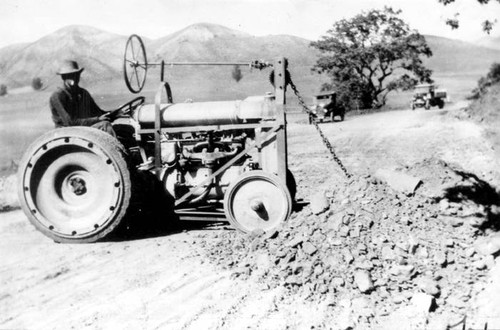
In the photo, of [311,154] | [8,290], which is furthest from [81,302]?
[311,154]

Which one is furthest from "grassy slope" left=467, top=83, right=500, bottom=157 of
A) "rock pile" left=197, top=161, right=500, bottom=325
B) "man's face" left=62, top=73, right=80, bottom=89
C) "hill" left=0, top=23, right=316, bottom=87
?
"hill" left=0, top=23, right=316, bottom=87

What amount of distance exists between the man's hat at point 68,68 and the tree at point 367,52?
34724 millimetres

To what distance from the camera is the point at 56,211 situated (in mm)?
6402

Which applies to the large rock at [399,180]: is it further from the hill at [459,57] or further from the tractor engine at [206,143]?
the hill at [459,57]

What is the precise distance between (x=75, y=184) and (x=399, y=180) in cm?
426

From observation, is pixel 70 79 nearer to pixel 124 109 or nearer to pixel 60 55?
pixel 124 109

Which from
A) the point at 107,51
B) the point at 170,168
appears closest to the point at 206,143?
the point at 170,168

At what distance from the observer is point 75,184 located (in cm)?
645

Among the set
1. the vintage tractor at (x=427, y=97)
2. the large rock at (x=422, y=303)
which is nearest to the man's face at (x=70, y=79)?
the large rock at (x=422, y=303)

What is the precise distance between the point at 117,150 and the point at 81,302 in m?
2.18

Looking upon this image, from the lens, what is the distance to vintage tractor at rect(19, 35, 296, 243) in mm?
6219

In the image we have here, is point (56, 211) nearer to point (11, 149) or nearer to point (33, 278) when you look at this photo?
point (33, 278)

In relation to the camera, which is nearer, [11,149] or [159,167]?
[159,167]

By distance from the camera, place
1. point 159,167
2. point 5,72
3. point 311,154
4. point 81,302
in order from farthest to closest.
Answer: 1. point 5,72
2. point 311,154
3. point 159,167
4. point 81,302
